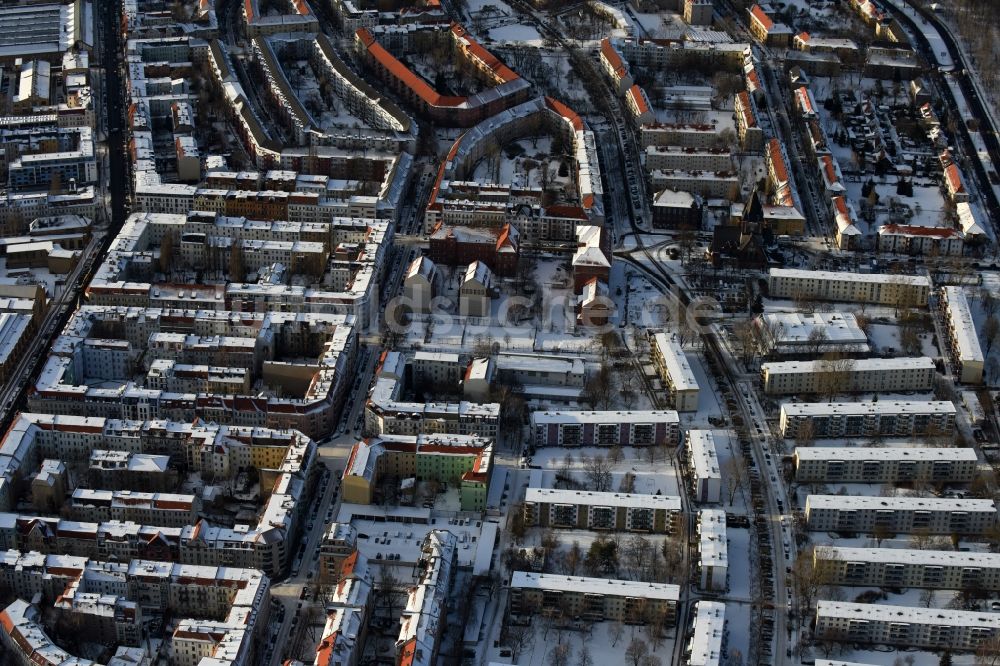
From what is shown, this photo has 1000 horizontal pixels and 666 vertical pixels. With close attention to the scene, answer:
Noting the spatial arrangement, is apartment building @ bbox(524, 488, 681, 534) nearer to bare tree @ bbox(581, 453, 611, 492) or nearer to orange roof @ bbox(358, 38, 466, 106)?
bare tree @ bbox(581, 453, 611, 492)

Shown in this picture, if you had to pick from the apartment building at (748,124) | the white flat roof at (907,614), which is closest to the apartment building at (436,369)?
the white flat roof at (907,614)

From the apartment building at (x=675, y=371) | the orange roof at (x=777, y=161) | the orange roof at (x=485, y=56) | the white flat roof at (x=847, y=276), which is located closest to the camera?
the apartment building at (x=675, y=371)

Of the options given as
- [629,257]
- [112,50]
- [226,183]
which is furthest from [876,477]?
[112,50]

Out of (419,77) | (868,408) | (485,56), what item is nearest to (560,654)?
(868,408)

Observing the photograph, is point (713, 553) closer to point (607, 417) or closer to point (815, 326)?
point (607, 417)

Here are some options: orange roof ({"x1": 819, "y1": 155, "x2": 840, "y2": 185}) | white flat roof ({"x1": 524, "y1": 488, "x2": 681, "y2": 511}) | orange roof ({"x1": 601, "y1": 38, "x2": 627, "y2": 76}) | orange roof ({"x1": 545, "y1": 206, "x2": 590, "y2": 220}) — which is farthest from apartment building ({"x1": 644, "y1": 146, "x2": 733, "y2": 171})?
white flat roof ({"x1": 524, "y1": 488, "x2": 681, "y2": 511})

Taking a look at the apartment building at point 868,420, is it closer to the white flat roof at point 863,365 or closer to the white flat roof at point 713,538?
the white flat roof at point 863,365

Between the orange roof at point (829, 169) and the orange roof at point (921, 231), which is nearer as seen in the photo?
the orange roof at point (921, 231)
